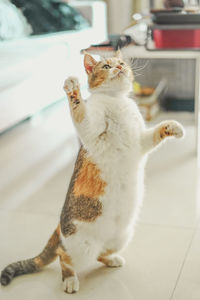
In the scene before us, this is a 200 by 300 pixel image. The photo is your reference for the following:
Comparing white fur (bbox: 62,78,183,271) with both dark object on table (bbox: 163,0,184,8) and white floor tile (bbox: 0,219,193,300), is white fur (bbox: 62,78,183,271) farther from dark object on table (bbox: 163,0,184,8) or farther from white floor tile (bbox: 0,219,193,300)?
dark object on table (bbox: 163,0,184,8)

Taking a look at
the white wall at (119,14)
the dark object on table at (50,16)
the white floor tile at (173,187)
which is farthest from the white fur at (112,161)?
the white wall at (119,14)

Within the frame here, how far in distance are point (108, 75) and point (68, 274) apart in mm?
598

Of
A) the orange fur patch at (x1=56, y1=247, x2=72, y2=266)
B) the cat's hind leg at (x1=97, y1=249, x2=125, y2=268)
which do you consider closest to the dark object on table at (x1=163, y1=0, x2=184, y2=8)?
the cat's hind leg at (x1=97, y1=249, x2=125, y2=268)

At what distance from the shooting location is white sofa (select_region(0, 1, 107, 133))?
8.04 feet

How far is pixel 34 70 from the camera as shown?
8.90ft

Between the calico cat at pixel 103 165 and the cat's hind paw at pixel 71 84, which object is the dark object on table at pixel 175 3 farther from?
the cat's hind paw at pixel 71 84

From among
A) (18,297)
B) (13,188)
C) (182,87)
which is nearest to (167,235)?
(18,297)

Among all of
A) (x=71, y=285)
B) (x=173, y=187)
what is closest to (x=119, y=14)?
(x=173, y=187)

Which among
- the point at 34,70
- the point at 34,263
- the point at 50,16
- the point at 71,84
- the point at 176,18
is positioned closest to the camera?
the point at 71,84

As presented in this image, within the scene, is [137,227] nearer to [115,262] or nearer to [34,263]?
[115,262]

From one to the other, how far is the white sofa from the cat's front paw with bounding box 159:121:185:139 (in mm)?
1299

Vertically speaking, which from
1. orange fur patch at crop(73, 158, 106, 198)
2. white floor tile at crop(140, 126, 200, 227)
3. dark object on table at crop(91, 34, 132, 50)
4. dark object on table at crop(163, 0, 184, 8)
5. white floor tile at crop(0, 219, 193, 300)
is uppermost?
dark object on table at crop(163, 0, 184, 8)

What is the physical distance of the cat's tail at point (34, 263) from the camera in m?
1.38

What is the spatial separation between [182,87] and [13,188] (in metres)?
1.60
